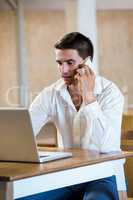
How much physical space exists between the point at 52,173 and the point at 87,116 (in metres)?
0.60

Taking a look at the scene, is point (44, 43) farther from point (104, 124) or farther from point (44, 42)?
point (104, 124)

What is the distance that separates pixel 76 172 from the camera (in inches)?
74.9

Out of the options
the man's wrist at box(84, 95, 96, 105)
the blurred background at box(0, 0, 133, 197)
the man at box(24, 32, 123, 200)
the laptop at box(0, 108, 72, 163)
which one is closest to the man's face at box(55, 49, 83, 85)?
the man at box(24, 32, 123, 200)

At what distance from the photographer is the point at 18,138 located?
191cm

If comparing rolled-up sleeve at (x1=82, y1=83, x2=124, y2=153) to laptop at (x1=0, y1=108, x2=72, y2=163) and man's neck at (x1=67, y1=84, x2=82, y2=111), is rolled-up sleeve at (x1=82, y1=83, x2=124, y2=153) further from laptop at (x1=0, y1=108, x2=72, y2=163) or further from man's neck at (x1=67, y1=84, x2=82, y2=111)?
laptop at (x1=0, y1=108, x2=72, y2=163)

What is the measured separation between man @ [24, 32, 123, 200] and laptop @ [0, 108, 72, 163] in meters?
0.32

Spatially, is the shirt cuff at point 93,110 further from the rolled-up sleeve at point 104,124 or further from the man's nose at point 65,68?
the man's nose at point 65,68

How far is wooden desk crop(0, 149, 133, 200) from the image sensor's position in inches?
66.6

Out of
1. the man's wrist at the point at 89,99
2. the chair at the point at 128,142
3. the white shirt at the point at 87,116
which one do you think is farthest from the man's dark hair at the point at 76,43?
the chair at the point at 128,142

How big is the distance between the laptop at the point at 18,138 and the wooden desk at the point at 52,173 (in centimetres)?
4

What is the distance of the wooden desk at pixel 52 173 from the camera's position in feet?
5.55

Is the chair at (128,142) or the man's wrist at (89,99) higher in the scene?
the man's wrist at (89,99)

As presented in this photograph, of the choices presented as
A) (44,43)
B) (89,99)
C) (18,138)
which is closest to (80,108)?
(89,99)

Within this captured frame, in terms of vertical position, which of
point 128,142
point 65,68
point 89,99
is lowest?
point 128,142
